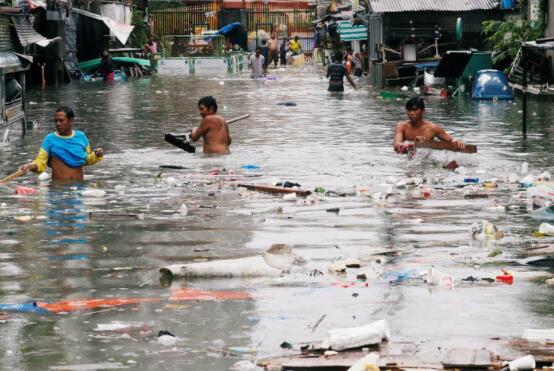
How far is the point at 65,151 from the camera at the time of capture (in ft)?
45.4

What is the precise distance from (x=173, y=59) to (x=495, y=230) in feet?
150

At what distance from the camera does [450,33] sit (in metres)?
39.7

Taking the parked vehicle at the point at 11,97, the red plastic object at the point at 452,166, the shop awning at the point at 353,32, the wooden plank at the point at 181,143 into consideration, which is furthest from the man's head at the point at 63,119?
the shop awning at the point at 353,32

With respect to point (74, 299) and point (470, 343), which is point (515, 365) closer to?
point (470, 343)

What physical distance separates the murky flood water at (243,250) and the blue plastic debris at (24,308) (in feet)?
0.17

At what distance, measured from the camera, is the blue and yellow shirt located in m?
13.7

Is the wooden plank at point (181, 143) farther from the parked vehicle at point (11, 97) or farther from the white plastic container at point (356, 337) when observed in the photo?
the white plastic container at point (356, 337)

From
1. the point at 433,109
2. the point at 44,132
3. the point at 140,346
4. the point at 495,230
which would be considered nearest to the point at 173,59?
the point at 433,109

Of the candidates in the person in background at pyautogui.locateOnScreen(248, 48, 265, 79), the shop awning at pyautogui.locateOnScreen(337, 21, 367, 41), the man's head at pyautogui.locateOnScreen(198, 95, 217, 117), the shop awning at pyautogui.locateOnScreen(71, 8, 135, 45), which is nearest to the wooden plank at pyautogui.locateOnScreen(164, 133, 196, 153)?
the man's head at pyautogui.locateOnScreen(198, 95, 217, 117)

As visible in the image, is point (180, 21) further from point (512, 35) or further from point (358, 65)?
point (512, 35)

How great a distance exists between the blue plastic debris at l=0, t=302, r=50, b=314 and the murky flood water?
0.17 ft

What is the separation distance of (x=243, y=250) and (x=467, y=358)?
3.73 metres

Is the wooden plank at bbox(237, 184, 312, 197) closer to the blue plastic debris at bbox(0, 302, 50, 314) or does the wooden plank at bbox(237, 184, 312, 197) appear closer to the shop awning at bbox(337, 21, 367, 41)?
the blue plastic debris at bbox(0, 302, 50, 314)

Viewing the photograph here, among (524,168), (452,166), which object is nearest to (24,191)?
(452,166)
